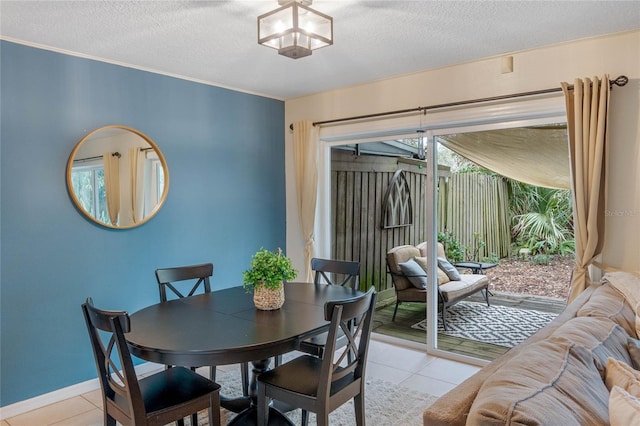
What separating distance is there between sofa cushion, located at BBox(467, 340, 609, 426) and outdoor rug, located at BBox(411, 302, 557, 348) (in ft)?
7.89

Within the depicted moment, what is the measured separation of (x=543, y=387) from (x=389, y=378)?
245 cm

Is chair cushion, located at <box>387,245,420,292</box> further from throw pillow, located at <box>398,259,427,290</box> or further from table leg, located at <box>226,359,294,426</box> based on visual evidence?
table leg, located at <box>226,359,294,426</box>

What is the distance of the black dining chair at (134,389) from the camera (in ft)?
6.20

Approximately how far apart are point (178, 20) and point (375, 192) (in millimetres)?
2504

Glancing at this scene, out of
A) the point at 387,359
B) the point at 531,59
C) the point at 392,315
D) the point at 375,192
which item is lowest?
the point at 387,359

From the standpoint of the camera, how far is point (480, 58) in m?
3.40

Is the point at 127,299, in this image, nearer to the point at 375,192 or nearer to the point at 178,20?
the point at 178,20

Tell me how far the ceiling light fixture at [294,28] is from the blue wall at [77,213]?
1388 millimetres

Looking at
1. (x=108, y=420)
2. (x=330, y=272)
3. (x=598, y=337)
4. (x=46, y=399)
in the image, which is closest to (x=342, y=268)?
(x=330, y=272)

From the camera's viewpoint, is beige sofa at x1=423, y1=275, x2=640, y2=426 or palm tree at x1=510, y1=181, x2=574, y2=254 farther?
palm tree at x1=510, y1=181, x2=574, y2=254

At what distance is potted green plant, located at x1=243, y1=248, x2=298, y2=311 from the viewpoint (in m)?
2.49

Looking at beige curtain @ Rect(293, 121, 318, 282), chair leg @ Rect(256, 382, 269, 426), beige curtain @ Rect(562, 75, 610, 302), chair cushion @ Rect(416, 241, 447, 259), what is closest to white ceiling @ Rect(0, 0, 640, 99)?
beige curtain @ Rect(562, 75, 610, 302)

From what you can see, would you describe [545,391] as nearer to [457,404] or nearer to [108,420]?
[457,404]

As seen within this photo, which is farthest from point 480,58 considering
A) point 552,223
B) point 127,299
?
point 127,299
